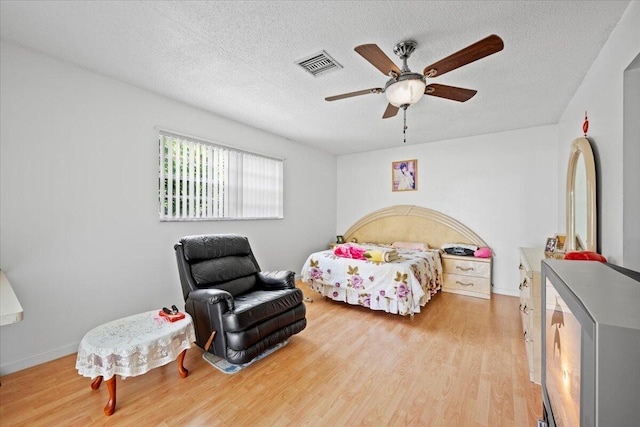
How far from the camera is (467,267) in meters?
4.09

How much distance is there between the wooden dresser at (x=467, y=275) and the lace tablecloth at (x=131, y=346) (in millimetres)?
3679

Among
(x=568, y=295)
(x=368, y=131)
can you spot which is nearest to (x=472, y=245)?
(x=368, y=131)

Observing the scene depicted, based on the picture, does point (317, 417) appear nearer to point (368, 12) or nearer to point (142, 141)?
point (368, 12)

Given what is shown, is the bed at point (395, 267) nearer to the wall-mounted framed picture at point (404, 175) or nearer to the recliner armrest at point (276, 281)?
the wall-mounted framed picture at point (404, 175)

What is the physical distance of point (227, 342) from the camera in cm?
214

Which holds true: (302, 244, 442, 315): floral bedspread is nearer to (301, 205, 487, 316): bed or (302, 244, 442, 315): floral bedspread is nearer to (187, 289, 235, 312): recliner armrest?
(301, 205, 487, 316): bed

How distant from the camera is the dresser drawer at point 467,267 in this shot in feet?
13.0

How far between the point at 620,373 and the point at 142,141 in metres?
3.52

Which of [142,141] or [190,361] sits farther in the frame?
[142,141]

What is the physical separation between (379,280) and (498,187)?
2.55 m

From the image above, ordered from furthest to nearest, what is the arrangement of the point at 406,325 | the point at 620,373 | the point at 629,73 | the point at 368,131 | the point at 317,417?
1. the point at 368,131
2. the point at 406,325
3. the point at 317,417
4. the point at 629,73
5. the point at 620,373

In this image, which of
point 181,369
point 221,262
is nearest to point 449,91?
point 221,262

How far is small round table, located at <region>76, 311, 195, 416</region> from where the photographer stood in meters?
1.70

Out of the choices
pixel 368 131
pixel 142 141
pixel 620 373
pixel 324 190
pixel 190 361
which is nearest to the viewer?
pixel 620 373
